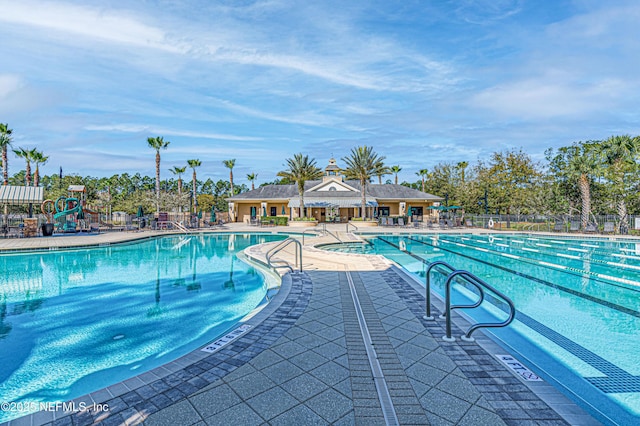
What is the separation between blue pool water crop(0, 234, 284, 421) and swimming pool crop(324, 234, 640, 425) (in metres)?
5.83

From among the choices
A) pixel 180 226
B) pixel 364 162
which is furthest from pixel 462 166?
pixel 180 226

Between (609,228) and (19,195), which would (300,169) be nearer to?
(19,195)

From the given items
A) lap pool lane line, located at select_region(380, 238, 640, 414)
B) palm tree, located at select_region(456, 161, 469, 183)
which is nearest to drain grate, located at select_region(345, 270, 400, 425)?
lap pool lane line, located at select_region(380, 238, 640, 414)

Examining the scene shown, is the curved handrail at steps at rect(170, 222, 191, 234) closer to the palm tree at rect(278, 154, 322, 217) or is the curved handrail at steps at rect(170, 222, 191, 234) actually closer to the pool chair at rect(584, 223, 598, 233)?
the palm tree at rect(278, 154, 322, 217)

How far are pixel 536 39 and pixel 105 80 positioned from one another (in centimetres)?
2176

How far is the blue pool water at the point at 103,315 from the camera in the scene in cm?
490

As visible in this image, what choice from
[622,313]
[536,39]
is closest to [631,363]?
[622,313]

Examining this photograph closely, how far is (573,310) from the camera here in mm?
7488

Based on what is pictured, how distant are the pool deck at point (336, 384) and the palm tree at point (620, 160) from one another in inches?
1117

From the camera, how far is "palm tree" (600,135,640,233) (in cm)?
2400

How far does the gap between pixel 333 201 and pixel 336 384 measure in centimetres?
3350

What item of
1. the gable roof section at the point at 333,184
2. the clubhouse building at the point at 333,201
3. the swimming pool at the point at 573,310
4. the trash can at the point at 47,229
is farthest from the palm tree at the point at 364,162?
the trash can at the point at 47,229

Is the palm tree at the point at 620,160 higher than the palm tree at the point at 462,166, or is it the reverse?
the palm tree at the point at 462,166

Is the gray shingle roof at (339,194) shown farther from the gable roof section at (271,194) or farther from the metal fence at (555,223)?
the metal fence at (555,223)
